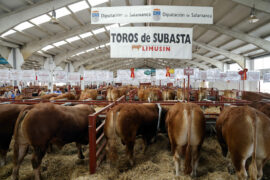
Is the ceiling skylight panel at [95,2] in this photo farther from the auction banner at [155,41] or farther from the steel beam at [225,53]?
the steel beam at [225,53]

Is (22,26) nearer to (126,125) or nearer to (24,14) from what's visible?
(24,14)

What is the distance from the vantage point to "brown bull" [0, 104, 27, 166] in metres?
3.49

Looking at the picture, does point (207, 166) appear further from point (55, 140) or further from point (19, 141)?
point (19, 141)

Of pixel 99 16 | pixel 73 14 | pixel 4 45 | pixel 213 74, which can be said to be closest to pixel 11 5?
pixel 73 14

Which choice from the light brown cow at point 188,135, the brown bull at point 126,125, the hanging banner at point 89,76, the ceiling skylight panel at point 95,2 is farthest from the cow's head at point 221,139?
the ceiling skylight panel at point 95,2

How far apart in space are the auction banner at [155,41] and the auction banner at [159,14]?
1.46 feet

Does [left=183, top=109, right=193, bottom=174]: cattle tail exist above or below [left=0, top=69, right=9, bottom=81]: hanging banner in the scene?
below

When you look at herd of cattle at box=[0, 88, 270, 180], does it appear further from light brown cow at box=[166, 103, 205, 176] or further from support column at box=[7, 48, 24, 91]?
support column at box=[7, 48, 24, 91]

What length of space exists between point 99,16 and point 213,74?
40.3 ft

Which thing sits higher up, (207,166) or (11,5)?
(11,5)

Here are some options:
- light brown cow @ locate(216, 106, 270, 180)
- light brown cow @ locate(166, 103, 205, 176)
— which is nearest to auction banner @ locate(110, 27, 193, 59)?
light brown cow @ locate(166, 103, 205, 176)

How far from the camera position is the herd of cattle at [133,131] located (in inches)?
94.7

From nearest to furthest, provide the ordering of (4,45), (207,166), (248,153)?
(248,153)
(207,166)
(4,45)

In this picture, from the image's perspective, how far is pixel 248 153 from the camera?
237 cm
